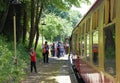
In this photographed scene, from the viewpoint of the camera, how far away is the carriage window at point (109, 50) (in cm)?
682

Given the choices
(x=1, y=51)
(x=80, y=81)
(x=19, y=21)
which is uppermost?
(x=19, y=21)

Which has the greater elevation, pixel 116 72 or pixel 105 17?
pixel 105 17

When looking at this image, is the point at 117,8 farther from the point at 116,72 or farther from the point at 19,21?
the point at 19,21

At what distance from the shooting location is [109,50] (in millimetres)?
7250

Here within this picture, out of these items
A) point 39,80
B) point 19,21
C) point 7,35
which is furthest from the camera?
point 19,21

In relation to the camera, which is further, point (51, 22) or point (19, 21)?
point (51, 22)

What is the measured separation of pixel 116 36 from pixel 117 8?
0.44 m

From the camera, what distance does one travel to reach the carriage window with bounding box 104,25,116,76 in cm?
682

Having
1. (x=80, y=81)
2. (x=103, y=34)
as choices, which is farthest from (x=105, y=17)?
(x=80, y=81)

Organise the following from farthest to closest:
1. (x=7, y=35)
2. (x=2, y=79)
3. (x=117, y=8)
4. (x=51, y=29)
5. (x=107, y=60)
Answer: (x=51, y=29), (x=7, y=35), (x=2, y=79), (x=107, y=60), (x=117, y=8)

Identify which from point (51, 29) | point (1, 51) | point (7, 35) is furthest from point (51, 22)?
point (1, 51)

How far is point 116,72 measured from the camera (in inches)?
255

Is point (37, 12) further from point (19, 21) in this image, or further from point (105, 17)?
point (105, 17)

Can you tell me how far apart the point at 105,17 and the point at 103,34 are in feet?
1.41
